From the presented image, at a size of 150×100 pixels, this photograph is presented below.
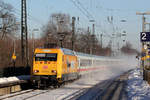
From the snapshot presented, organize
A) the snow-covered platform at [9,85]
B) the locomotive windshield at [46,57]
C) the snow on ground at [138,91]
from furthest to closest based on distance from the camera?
1. the locomotive windshield at [46,57]
2. the snow-covered platform at [9,85]
3. the snow on ground at [138,91]

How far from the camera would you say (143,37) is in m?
23.1

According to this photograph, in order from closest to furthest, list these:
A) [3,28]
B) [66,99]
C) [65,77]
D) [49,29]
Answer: [66,99] < [65,77] < [3,28] < [49,29]

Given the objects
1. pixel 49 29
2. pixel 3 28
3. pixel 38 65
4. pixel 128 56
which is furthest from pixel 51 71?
pixel 128 56

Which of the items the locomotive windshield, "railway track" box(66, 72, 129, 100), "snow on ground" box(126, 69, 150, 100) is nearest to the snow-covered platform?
the locomotive windshield

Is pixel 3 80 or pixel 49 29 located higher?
pixel 49 29

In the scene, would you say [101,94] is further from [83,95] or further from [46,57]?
[46,57]

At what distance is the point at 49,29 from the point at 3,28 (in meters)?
16.4

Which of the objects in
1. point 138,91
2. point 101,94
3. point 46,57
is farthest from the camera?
point 46,57

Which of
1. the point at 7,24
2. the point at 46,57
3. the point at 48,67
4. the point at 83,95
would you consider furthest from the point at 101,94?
the point at 7,24

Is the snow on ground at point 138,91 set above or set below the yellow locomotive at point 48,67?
below

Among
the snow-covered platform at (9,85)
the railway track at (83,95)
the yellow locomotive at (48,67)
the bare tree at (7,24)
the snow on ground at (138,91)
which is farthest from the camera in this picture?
the bare tree at (7,24)

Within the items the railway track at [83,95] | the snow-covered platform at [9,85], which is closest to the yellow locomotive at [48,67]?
the railway track at [83,95]

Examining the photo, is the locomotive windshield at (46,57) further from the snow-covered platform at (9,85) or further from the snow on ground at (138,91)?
the snow on ground at (138,91)

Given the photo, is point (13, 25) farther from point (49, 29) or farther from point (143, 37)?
point (143, 37)
